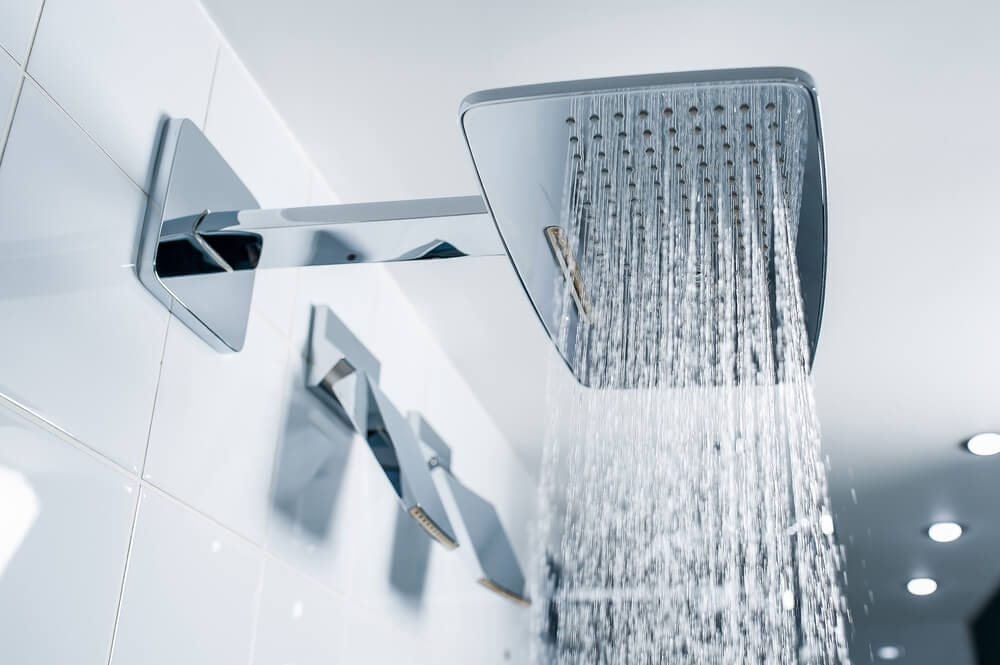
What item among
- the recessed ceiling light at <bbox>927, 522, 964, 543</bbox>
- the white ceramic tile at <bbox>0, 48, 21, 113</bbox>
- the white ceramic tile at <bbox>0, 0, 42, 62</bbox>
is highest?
the recessed ceiling light at <bbox>927, 522, 964, 543</bbox>

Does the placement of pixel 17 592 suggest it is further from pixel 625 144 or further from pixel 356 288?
pixel 356 288

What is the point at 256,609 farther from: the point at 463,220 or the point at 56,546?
the point at 463,220

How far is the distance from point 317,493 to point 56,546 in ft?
1.44

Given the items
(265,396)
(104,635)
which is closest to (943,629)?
(265,396)

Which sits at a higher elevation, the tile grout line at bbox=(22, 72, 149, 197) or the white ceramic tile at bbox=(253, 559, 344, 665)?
the tile grout line at bbox=(22, 72, 149, 197)

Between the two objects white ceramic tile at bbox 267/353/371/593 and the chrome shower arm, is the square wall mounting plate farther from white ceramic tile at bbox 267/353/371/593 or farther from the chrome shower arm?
white ceramic tile at bbox 267/353/371/593

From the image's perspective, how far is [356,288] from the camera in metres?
1.27

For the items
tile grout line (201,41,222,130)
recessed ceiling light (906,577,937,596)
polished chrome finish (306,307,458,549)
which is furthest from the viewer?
recessed ceiling light (906,577,937,596)

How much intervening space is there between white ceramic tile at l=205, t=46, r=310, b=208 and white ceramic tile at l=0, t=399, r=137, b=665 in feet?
1.20

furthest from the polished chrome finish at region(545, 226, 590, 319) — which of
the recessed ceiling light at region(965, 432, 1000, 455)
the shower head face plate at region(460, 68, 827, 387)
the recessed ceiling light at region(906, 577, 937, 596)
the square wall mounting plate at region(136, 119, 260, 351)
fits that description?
the recessed ceiling light at region(906, 577, 937, 596)

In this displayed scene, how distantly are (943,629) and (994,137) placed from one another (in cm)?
216

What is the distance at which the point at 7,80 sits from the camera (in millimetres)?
691

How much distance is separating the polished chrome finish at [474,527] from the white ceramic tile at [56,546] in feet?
1.92

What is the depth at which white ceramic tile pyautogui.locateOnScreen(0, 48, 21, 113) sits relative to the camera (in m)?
0.69
